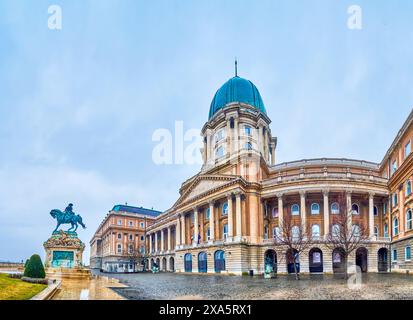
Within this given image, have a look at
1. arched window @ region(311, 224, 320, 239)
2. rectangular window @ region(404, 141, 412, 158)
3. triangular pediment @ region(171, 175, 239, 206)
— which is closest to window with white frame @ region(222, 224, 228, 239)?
triangular pediment @ region(171, 175, 239, 206)

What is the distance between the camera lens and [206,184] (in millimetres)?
54781

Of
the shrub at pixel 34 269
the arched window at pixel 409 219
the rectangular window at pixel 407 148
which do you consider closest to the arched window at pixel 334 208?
the arched window at pixel 409 219

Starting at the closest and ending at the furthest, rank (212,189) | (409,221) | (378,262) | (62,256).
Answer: (62,256) → (409,221) → (378,262) → (212,189)

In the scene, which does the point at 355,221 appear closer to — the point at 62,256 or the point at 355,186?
the point at 355,186

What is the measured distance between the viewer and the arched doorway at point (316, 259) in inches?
1711

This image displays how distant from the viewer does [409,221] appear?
1475 inches

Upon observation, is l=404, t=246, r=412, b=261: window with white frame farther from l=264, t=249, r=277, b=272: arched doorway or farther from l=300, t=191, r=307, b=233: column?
l=264, t=249, r=277, b=272: arched doorway

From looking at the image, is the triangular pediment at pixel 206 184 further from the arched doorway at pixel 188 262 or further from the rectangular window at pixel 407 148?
the rectangular window at pixel 407 148

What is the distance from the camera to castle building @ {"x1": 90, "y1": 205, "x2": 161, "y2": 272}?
265 feet

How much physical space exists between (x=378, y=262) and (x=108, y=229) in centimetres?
6319

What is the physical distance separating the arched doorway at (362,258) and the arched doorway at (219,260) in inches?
727

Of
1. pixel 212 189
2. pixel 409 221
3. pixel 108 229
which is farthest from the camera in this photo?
A: pixel 108 229
